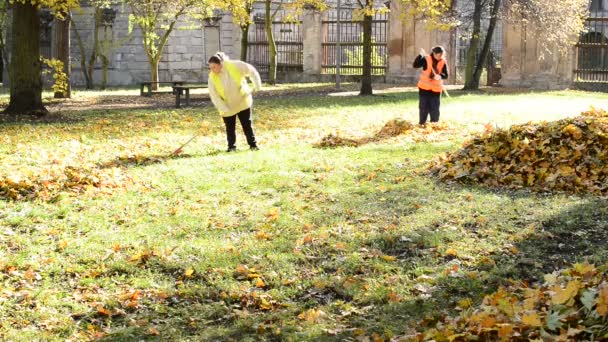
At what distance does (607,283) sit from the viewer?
4.77 meters

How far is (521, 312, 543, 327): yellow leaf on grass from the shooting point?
440 centimetres

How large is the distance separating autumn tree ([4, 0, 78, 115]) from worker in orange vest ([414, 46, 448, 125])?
7269 mm

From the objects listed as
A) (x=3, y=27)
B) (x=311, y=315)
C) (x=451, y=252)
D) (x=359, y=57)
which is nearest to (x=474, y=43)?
(x=359, y=57)

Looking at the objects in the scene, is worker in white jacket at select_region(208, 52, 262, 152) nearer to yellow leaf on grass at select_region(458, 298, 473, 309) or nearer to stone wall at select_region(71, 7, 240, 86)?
yellow leaf on grass at select_region(458, 298, 473, 309)

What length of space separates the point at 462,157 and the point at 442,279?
4.56 meters

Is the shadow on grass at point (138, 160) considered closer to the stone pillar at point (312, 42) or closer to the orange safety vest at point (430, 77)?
the orange safety vest at point (430, 77)

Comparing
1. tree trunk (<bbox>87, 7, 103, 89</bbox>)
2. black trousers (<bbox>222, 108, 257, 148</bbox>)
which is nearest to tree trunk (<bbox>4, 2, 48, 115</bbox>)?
black trousers (<bbox>222, 108, 257, 148</bbox>)

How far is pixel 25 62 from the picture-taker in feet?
60.0

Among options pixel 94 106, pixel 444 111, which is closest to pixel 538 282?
pixel 444 111

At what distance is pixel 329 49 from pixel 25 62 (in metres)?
19.1

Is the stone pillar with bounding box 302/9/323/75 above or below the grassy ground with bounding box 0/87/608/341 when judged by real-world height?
above

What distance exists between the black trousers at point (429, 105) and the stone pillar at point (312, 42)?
19.9 m

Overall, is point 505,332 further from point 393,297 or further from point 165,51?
point 165,51

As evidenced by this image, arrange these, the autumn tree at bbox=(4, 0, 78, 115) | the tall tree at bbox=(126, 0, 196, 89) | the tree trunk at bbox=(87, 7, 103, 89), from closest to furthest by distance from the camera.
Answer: the autumn tree at bbox=(4, 0, 78, 115), the tall tree at bbox=(126, 0, 196, 89), the tree trunk at bbox=(87, 7, 103, 89)
